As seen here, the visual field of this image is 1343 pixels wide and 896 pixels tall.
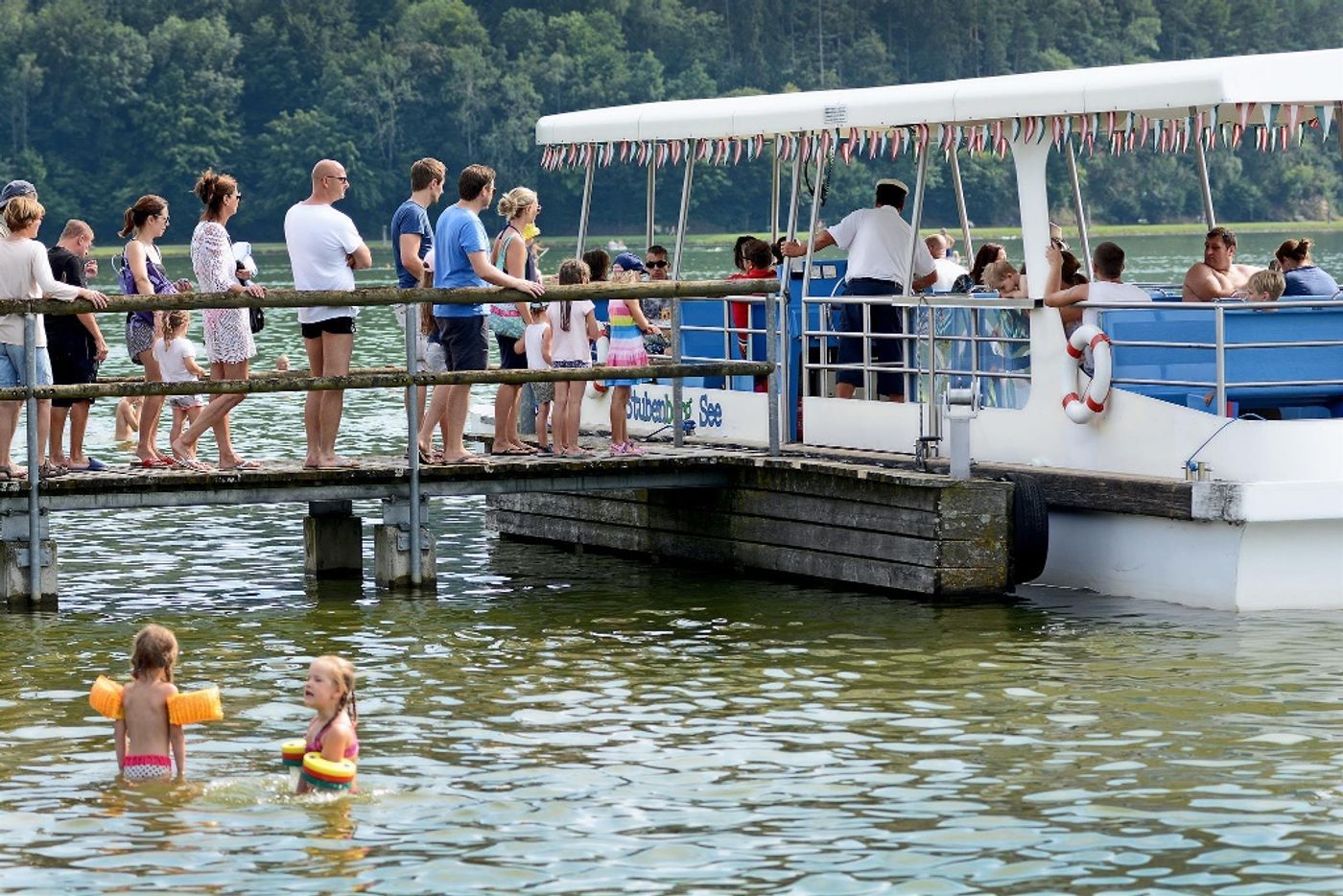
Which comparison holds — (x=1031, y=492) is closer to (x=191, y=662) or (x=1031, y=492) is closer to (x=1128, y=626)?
(x=1128, y=626)

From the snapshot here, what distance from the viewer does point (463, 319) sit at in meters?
15.2

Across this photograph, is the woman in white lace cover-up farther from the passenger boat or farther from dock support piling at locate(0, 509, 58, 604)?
the passenger boat

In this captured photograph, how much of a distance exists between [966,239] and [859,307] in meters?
2.03

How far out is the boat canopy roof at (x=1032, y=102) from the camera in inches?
523

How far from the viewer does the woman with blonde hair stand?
15.4 meters

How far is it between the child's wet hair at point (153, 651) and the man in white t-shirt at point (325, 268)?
14.3 ft

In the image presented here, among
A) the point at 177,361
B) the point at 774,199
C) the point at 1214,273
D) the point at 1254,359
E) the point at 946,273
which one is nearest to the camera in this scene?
the point at 1254,359

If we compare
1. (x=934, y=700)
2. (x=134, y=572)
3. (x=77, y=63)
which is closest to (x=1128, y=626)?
(x=934, y=700)

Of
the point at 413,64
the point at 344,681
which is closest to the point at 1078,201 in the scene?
the point at 344,681

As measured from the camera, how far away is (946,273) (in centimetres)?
1678

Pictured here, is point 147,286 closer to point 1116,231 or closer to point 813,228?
point 813,228

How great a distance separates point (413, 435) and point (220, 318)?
1304 millimetres

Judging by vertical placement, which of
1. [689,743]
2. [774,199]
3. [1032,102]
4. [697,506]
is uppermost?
[1032,102]

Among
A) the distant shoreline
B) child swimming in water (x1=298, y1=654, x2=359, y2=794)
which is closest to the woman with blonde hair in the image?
the distant shoreline
